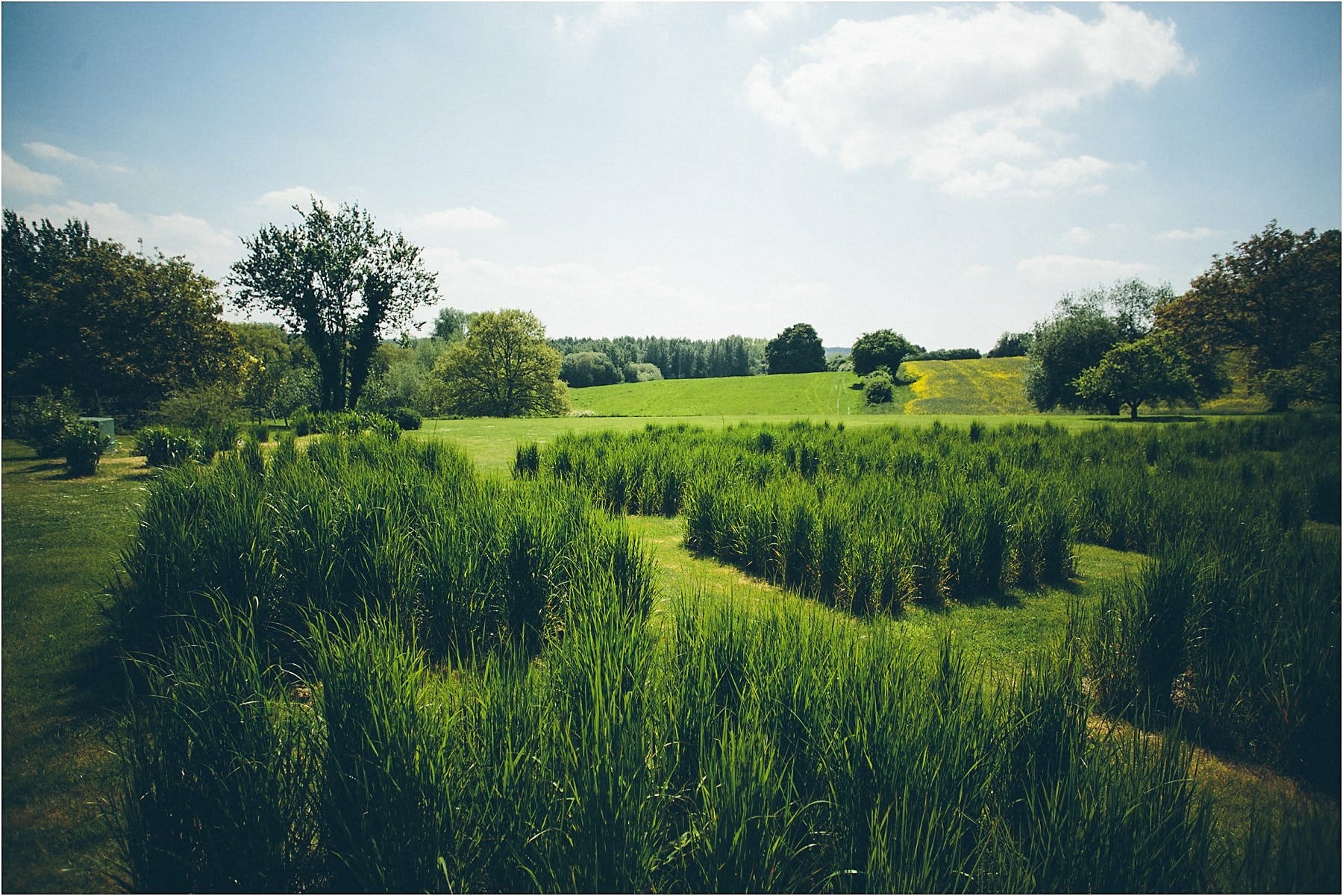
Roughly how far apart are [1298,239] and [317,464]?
61.8 metres

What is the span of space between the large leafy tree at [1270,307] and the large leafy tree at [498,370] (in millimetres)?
55564

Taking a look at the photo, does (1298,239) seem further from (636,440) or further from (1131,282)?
(636,440)

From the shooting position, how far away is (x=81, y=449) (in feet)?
38.5

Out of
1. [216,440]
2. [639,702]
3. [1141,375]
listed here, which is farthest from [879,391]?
[639,702]

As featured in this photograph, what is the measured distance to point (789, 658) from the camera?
8.68 ft

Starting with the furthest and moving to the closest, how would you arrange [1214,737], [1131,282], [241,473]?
[1131,282], [241,473], [1214,737]

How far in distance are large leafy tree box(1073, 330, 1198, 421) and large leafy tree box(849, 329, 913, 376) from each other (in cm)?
3502

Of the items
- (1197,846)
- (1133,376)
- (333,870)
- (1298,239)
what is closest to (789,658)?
(1197,846)

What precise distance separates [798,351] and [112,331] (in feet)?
296

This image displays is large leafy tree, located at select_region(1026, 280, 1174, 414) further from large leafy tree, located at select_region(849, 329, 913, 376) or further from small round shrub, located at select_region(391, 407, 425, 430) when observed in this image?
small round shrub, located at select_region(391, 407, 425, 430)

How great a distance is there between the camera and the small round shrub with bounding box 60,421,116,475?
11727 millimetres

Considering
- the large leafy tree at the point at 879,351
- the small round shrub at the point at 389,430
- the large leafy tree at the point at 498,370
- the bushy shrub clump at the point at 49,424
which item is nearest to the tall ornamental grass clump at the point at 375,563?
the small round shrub at the point at 389,430

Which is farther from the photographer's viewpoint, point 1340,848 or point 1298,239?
point 1298,239

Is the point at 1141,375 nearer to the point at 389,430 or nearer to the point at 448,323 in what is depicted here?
the point at 389,430
